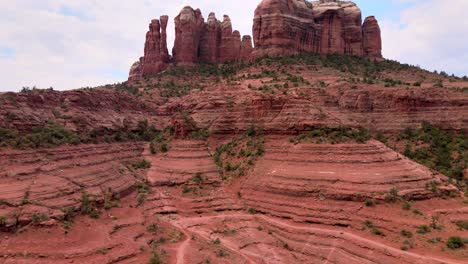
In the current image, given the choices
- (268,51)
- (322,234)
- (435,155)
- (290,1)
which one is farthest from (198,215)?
(290,1)

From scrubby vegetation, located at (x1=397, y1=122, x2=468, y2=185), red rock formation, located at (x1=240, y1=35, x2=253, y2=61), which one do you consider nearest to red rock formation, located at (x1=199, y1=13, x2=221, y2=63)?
red rock formation, located at (x1=240, y1=35, x2=253, y2=61)

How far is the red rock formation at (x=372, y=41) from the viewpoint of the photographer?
7050cm

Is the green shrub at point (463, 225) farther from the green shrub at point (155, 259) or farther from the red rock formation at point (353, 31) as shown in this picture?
the red rock formation at point (353, 31)

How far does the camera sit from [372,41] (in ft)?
231

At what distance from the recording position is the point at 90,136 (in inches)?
1421

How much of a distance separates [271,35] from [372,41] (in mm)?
19400

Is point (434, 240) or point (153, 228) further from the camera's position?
point (153, 228)

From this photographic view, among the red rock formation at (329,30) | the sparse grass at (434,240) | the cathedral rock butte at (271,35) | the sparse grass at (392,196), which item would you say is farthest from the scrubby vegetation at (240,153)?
the red rock formation at (329,30)

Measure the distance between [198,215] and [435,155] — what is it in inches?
994

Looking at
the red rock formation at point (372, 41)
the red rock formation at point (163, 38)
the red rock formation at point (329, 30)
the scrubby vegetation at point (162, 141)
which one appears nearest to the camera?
the scrubby vegetation at point (162, 141)

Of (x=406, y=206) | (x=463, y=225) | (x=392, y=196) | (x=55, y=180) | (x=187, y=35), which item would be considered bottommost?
(x=463, y=225)

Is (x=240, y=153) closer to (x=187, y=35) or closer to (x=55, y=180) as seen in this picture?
(x=55, y=180)

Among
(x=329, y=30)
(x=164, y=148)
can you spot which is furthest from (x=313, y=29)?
(x=164, y=148)

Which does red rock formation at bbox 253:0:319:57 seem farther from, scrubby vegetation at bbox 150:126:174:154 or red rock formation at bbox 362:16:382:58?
scrubby vegetation at bbox 150:126:174:154
